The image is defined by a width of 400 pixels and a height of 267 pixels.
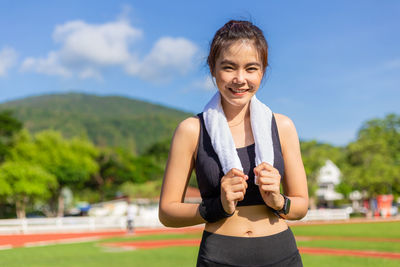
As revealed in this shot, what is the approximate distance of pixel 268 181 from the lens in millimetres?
1842

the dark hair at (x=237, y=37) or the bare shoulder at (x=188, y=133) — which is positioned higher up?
the dark hair at (x=237, y=37)

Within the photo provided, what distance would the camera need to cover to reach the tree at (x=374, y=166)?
47.6 meters

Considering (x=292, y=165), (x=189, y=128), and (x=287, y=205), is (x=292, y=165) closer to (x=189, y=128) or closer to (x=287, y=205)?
(x=287, y=205)

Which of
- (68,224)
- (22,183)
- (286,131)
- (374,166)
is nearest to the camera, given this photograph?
(286,131)

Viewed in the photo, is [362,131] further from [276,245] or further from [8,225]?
[276,245]

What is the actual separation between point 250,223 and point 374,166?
163 feet

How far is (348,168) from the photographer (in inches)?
1967

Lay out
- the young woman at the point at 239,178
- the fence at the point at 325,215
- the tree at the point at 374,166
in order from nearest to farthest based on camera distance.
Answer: the young woman at the point at 239,178 → the fence at the point at 325,215 → the tree at the point at 374,166

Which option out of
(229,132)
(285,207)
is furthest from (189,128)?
(285,207)

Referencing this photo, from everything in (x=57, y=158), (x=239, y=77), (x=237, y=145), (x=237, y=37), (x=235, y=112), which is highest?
(x=57, y=158)

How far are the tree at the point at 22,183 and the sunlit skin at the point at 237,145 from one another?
41.2 metres

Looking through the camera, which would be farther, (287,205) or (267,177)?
(287,205)

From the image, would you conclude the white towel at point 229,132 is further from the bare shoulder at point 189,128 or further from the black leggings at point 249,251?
the black leggings at point 249,251

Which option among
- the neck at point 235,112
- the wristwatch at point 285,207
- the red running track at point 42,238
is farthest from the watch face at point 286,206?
the red running track at point 42,238
